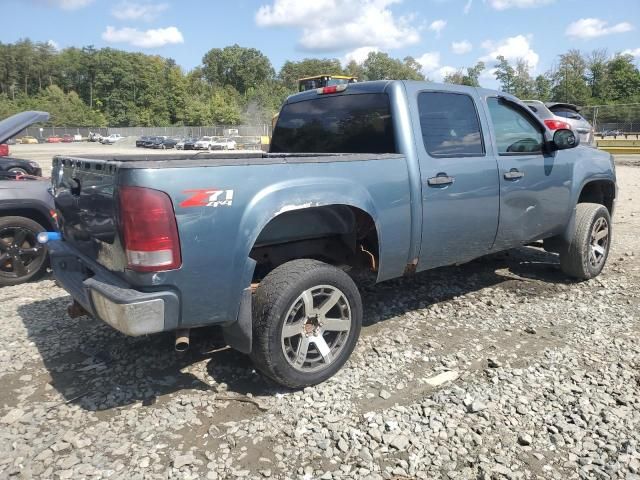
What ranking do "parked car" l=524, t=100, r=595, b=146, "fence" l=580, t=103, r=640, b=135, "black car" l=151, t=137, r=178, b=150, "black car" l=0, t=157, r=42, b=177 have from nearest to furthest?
"parked car" l=524, t=100, r=595, b=146
"black car" l=0, t=157, r=42, b=177
"fence" l=580, t=103, r=640, b=135
"black car" l=151, t=137, r=178, b=150

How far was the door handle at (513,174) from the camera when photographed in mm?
4527

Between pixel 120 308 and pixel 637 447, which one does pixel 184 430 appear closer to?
pixel 120 308

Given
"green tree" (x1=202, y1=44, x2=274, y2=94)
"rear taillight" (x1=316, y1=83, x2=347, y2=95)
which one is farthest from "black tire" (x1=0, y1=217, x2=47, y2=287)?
"green tree" (x1=202, y1=44, x2=274, y2=94)

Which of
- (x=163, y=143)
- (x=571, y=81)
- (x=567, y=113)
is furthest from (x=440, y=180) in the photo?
(x=571, y=81)

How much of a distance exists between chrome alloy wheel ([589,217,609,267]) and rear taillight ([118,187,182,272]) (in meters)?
4.47

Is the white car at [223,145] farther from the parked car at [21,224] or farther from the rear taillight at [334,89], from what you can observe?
the rear taillight at [334,89]

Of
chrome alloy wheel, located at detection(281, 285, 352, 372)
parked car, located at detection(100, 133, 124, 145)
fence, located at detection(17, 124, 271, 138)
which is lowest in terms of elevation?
chrome alloy wheel, located at detection(281, 285, 352, 372)

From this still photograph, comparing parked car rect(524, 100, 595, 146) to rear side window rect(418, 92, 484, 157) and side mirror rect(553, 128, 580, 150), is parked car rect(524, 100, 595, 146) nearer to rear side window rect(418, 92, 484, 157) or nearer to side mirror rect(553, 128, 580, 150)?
side mirror rect(553, 128, 580, 150)

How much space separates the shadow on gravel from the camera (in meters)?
3.45

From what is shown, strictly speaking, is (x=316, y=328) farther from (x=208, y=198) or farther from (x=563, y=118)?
(x=563, y=118)

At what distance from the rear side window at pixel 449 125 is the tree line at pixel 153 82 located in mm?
81636

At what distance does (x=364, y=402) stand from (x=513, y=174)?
2.44m

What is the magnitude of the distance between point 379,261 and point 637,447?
5.94 feet

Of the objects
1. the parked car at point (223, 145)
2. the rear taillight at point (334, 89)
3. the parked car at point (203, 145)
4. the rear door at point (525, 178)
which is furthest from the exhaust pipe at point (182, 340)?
the parked car at point (203, 145)
